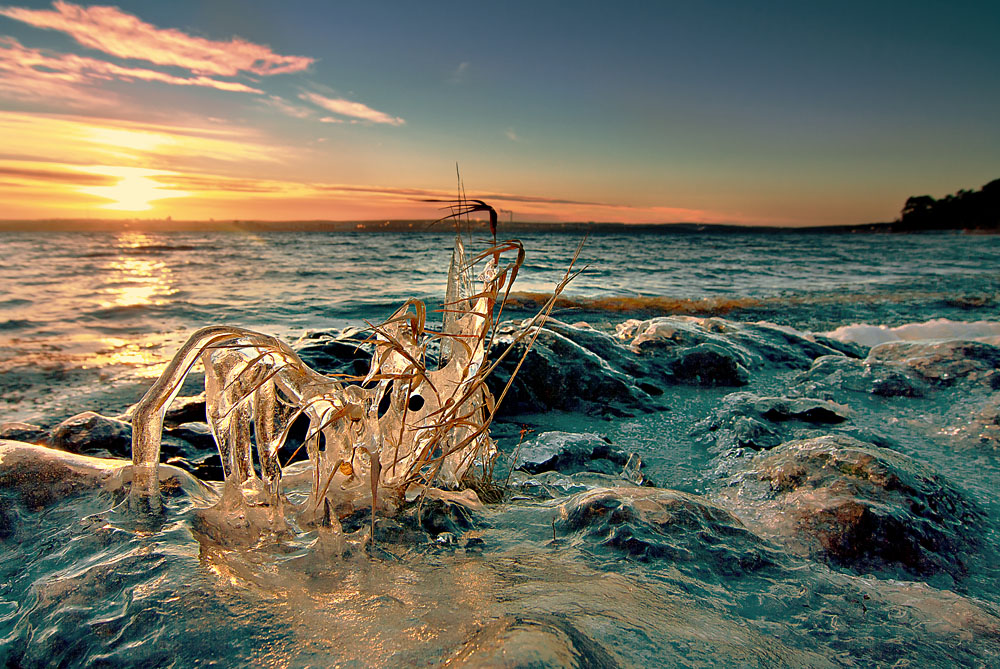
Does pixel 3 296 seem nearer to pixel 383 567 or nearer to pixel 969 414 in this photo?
pixel 383 567

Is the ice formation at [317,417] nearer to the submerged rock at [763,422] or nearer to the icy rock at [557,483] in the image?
the icy rock at [557,483]

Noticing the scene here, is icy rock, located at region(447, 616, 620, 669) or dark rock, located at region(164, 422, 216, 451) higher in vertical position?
icy rock, located at region(447, 616, 620, 669)

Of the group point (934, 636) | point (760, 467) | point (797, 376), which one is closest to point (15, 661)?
point (934, 636)

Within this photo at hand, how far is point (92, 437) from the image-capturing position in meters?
3.14

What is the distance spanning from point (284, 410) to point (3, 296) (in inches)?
537

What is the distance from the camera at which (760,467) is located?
9.56 feet

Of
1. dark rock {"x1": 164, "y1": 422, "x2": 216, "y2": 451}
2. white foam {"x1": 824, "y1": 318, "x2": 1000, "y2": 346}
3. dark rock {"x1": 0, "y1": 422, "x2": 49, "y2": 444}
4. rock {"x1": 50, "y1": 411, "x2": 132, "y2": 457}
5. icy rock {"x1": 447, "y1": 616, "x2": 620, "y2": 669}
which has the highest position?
icy rock {"x1": 447, "y1": 616, "x2": 620, "y2": 669}

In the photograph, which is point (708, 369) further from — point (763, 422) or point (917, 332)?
point (917, 332)

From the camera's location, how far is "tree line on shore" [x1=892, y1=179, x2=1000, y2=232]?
219 ft

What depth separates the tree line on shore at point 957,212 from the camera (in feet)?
219

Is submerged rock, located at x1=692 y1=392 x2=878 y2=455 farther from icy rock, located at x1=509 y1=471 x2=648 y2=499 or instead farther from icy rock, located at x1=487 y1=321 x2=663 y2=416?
icy rock, located at x1=509 y1=471 x2=648 y2=499

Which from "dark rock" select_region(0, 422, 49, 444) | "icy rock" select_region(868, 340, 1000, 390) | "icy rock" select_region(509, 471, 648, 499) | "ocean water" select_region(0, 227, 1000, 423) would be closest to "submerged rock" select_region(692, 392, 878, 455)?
"icy rock" select_region(509, 471, 648, 499)

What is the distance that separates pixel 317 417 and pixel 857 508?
7.50 ft

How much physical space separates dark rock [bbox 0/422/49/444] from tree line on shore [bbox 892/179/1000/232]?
89431mm
